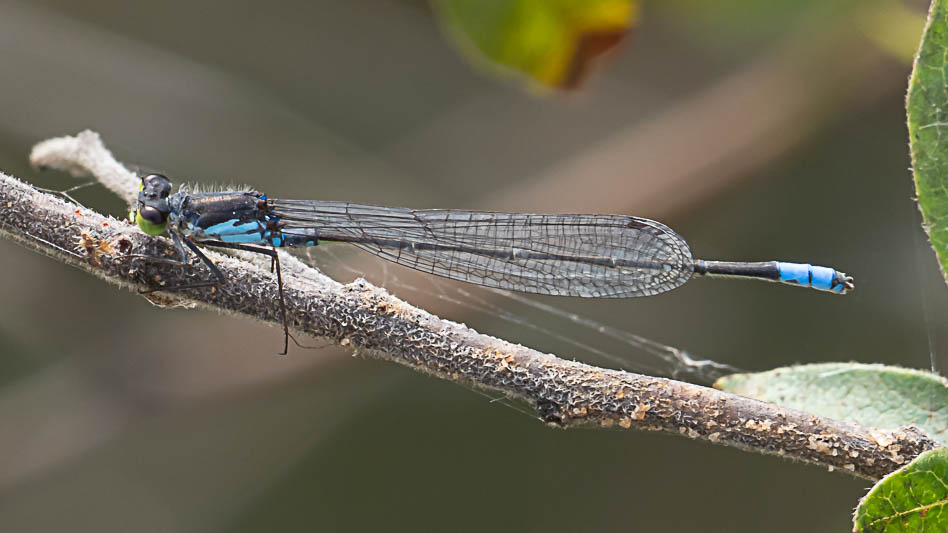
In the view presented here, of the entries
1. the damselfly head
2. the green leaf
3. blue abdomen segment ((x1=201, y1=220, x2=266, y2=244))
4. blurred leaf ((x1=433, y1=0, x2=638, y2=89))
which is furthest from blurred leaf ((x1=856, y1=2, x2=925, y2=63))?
the damselfly head

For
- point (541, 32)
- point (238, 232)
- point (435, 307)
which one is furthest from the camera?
point (435, 307)

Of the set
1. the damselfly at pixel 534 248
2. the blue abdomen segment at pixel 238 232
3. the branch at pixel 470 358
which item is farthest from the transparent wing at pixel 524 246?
the branch at pixel 470 358

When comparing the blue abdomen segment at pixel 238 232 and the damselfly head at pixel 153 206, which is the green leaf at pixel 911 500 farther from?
the blue abdomen segment at pixel 238 232

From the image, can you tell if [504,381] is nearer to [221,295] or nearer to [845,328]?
[221,295]

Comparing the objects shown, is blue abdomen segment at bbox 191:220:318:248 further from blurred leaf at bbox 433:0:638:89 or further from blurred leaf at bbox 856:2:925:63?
blurred leaf at bbox 856:2:925:63

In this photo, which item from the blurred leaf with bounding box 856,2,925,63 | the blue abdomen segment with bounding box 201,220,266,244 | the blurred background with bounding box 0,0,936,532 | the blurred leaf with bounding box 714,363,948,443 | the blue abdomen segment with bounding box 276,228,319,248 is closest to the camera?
the blurred leaf with bounding box 714,363,948,443

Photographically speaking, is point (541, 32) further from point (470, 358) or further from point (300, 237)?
point (470, 358)

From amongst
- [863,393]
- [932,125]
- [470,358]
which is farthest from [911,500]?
[470,358]
